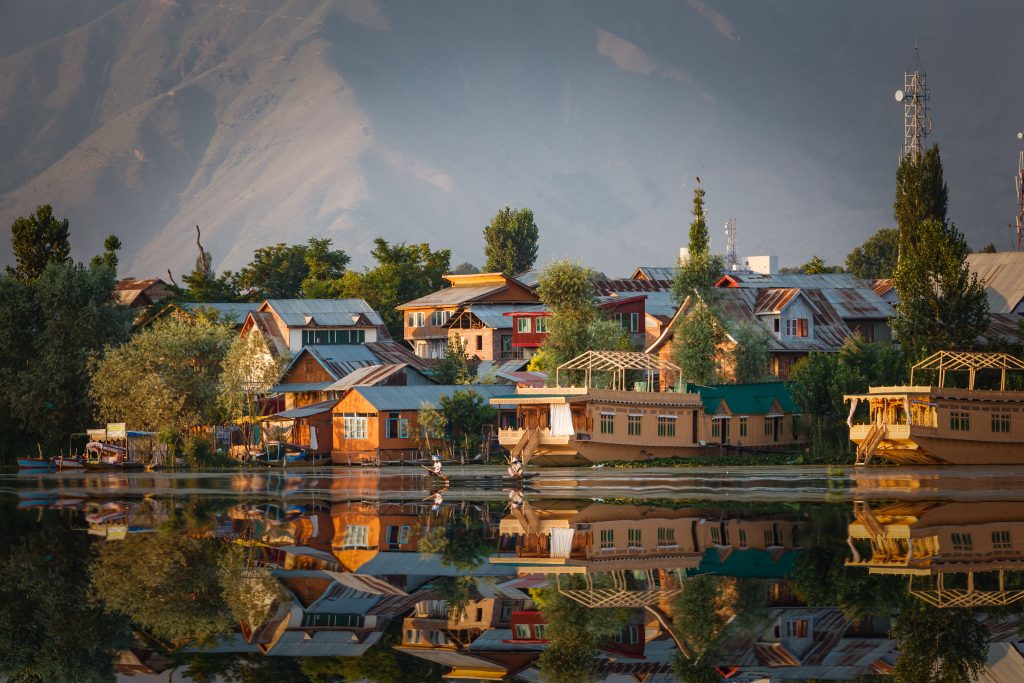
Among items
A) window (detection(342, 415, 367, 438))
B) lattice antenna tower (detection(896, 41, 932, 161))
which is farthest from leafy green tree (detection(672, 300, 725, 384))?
window (detection(342, 415, 367, 438))

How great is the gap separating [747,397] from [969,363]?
1159 cm

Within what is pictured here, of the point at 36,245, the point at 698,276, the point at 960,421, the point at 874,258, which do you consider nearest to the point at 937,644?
the point at 960,421

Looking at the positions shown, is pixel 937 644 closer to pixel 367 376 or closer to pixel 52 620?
pixel 52 620

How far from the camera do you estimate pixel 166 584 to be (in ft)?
94.2

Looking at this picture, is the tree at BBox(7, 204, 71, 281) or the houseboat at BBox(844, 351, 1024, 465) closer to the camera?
the houseboat at BBox(844, 351, 1024, 465)

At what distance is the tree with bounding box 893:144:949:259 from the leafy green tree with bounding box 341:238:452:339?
168 ft

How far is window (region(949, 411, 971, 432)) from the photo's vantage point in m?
63.7

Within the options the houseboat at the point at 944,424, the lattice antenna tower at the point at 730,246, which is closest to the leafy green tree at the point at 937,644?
the houseboat at the point at 944,424

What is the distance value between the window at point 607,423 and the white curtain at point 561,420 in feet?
5.02

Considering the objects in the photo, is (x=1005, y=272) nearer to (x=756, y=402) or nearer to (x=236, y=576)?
(x=756, y=402)

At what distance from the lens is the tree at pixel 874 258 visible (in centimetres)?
17975

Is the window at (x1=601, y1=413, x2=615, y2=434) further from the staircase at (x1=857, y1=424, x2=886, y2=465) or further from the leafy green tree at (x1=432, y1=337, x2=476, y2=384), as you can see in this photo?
the leafy green tree at (x1=432, y1=337, x2=476, y2=384)

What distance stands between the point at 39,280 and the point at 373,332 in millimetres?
30513

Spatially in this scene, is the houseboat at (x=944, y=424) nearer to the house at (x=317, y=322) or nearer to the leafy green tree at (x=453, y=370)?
the leafy green tree at (x=453, y=370)
